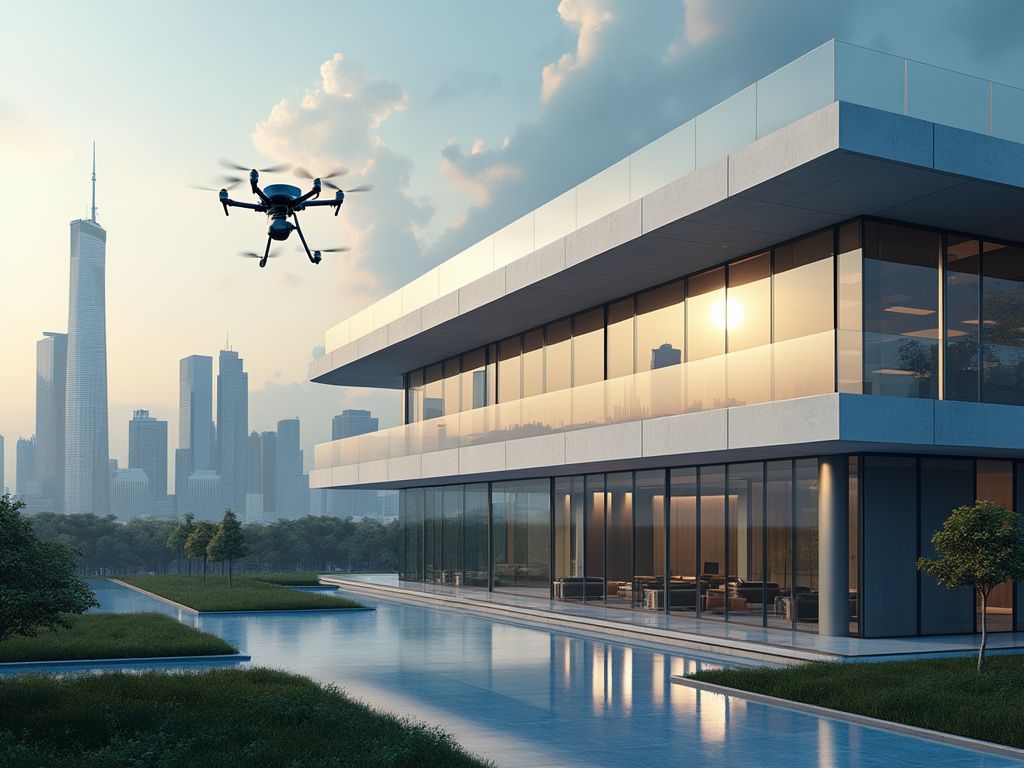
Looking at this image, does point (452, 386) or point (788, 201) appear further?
point (452, 386)

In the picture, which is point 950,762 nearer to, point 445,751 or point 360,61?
point 445,751

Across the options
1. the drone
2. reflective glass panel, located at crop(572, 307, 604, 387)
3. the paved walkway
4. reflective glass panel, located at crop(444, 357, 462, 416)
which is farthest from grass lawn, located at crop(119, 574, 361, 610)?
the drone

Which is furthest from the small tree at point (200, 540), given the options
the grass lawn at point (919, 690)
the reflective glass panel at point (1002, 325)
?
the grass lawn at point (919, 690)

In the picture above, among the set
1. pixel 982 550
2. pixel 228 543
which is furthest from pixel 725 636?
pixel 228 543

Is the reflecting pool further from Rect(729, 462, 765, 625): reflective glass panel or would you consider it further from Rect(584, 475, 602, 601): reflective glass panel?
Rect(584, 475, 602, 601): reflective glass panel

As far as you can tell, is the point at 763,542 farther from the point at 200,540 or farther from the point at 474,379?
the point at 200,540

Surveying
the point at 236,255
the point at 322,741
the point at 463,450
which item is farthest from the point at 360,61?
the point at 322,741
